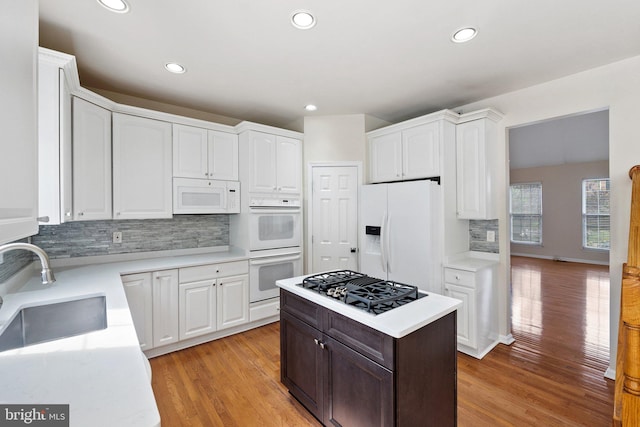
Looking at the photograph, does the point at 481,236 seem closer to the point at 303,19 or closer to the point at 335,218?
the point at 335,218

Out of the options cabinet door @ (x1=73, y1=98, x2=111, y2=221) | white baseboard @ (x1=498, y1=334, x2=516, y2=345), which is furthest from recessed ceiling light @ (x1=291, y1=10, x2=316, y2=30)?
white baseboard @ (x1=498, y1=334, x2=516, y2=345)

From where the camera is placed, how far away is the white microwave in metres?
3.04

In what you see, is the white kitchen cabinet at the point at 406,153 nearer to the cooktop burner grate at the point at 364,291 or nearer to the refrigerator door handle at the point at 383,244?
the refrigerator door handle at the point at 383,244

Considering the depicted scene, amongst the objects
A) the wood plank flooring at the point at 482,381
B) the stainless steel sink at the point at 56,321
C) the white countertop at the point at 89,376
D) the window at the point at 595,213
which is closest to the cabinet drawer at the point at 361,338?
the wood plank flooring at the point at 482,381

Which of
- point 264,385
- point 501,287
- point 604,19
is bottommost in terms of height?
point 264,385

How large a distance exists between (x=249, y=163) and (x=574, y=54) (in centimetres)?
316

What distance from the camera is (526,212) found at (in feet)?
27.3

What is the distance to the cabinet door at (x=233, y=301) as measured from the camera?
3.08 metres

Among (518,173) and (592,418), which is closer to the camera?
(592,418)

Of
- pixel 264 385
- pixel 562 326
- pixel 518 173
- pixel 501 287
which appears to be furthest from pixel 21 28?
pixel 518 173

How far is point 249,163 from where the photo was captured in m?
3.33

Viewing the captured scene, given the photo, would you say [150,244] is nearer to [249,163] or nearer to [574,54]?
[249,163]

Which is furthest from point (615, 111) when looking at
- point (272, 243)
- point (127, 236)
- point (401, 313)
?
point (127, 236)

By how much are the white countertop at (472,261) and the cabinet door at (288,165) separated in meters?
2.03
